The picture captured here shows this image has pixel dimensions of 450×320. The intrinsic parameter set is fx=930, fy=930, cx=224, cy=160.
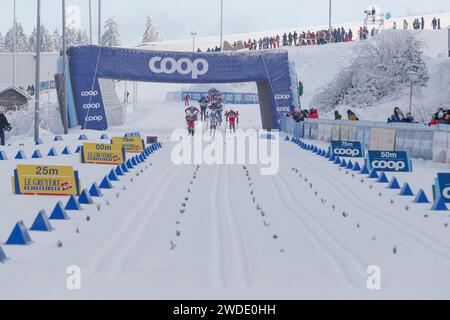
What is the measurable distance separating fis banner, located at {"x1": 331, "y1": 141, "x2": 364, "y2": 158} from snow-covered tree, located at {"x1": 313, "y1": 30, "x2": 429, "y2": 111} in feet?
124

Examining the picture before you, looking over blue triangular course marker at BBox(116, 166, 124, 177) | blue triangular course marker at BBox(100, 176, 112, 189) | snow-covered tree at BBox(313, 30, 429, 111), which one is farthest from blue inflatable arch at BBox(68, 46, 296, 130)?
blue triangular course marker at BBox(100, 176, 112, 189)

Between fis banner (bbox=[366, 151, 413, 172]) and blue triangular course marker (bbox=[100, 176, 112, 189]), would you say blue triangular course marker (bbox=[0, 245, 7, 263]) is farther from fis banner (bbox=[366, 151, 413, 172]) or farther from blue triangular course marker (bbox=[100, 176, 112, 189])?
fis banner (bbox=[366, 151, 413, 172])

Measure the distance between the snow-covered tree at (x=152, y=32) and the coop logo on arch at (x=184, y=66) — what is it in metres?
113

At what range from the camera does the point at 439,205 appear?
1476 centimetres

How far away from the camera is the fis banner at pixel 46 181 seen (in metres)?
16.1

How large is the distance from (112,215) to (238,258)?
13.0 feet

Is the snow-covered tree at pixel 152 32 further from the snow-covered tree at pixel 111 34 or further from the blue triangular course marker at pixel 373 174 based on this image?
the blue triangular course marker at pixel 373 174

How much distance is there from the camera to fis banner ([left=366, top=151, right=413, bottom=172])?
2211 centimetres

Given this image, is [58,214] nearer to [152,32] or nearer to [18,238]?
[18,238]

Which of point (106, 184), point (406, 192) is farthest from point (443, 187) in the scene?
point (106, 184)

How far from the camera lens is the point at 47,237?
37.0 feet

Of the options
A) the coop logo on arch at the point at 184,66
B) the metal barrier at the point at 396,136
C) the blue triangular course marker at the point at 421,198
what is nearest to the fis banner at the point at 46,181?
the blue triangular course marker at the point at 421,198

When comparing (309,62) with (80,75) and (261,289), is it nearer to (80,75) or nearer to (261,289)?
(80,75)

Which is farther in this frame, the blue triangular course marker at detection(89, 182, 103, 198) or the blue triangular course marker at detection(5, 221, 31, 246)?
the blue triangular course marker at detection(89, 182, 103, 198)
